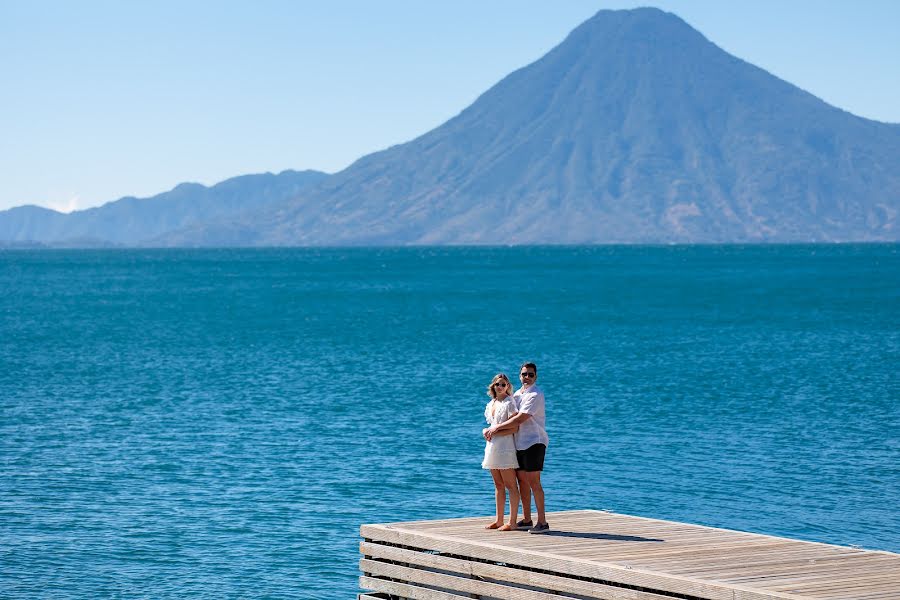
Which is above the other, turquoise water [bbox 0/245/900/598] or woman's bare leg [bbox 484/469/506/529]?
woman's bare leg [bbox 484/469/506/529]

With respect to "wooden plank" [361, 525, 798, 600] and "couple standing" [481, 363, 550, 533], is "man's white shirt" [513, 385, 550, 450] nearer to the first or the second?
"couple standing" [481, 363, 550, 533]

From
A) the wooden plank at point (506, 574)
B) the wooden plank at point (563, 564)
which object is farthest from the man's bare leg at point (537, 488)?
the wooden plank at point (506, 574)

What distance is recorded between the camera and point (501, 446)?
1775 centimetres

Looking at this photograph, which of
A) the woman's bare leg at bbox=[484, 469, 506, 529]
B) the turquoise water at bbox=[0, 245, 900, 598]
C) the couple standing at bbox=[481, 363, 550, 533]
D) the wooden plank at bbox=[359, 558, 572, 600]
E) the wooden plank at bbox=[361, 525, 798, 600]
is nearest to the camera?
the wooden plank at bbox=[361, 525, 798, 600]

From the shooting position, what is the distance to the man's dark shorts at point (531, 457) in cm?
1773

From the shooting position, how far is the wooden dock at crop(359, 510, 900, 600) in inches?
571

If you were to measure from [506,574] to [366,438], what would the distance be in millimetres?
23766

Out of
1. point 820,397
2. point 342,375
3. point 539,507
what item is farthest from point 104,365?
point 539,507

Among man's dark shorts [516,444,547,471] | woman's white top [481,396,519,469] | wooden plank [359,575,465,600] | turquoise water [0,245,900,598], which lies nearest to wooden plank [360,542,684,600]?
wooden plank [359,575,465,600]

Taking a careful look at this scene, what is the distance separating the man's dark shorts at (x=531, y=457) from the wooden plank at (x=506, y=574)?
178 centimetres

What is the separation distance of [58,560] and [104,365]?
42980 millimetres

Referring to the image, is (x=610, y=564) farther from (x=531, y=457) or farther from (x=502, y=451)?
(x=502, y=451)

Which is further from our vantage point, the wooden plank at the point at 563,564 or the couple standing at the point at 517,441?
the couple standing at the point at 517,441

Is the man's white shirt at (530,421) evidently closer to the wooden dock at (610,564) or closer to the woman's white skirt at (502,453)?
the woman's white skirt at (502,453)
